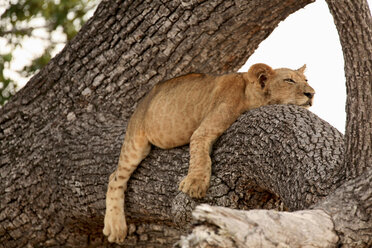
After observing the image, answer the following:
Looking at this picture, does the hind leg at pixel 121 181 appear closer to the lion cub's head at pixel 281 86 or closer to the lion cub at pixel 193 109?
the lion cub at pixel 193 109

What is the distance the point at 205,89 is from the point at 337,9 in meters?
1.63

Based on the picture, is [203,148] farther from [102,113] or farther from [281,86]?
[102,113]

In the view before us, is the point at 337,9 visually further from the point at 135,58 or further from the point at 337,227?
the point at 135,58

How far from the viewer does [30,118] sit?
18.4 feet

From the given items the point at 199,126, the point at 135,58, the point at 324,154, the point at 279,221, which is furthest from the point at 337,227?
the point at 135,58

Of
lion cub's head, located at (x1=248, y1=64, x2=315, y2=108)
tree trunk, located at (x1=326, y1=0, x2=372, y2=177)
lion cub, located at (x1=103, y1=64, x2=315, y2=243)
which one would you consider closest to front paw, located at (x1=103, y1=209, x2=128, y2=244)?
lion cub, located at (x1=103, y1=64, x2=315, y2=243)

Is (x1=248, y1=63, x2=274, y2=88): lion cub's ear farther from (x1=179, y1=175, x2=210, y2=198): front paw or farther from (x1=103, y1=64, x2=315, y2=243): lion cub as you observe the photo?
(x1=179, y1=175, x2=210, y2=198): front paw

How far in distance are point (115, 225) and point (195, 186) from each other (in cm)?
107

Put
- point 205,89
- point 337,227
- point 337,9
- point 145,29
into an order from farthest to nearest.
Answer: point 145,29 → point 205,89 → point 337,9 → point 337,227

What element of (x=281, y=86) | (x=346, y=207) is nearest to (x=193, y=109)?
(x=281, y=86)

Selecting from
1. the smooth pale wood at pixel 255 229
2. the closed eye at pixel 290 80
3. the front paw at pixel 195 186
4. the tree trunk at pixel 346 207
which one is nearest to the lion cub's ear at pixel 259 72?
the closed eye at pixel 290 80

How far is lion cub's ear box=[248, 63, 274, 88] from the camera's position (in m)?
4.47

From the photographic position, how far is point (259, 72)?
4480 mm

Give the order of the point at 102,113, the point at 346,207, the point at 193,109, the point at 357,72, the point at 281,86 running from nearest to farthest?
the point at 346,207 < the point at 357,72 < the point at 281,86 < the point at 193,109 < the point at 102,113
